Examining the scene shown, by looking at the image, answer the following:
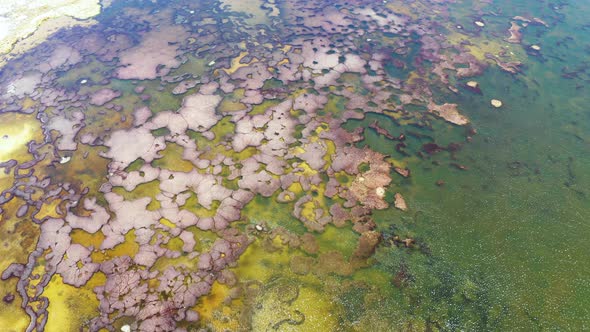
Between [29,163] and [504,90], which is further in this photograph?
[504,90]

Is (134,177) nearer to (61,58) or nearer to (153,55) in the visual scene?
(153,55)

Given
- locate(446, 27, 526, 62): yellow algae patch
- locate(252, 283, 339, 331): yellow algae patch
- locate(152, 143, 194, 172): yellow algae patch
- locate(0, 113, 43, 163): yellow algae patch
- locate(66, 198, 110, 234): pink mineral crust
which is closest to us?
locate(252, 283, 339, 331): yellow algae patch

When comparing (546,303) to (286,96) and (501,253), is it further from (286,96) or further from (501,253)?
(286,96)

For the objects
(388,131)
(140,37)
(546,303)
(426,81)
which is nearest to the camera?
(546,303)

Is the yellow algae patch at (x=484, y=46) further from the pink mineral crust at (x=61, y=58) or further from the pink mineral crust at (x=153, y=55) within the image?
the pink mineral crust at (x=61, y=58)

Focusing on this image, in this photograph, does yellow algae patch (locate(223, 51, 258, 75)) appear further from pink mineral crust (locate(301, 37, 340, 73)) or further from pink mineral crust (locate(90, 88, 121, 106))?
pink mineral crust (locate(90, 88, 121, 106))

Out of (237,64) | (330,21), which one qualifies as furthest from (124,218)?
(330,21)

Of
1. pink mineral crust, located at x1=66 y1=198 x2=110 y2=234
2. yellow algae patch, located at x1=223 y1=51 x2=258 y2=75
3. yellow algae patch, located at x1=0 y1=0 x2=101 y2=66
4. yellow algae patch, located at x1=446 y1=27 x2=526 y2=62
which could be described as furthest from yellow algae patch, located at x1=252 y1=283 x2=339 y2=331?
yellow algae patch, located at x1=0 y1=0 x2=101 y2=66

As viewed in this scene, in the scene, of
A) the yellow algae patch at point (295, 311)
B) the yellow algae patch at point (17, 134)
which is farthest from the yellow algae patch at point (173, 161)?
the yellow algae patch at point (295, 311)

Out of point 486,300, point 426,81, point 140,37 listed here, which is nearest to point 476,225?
point 486,300
